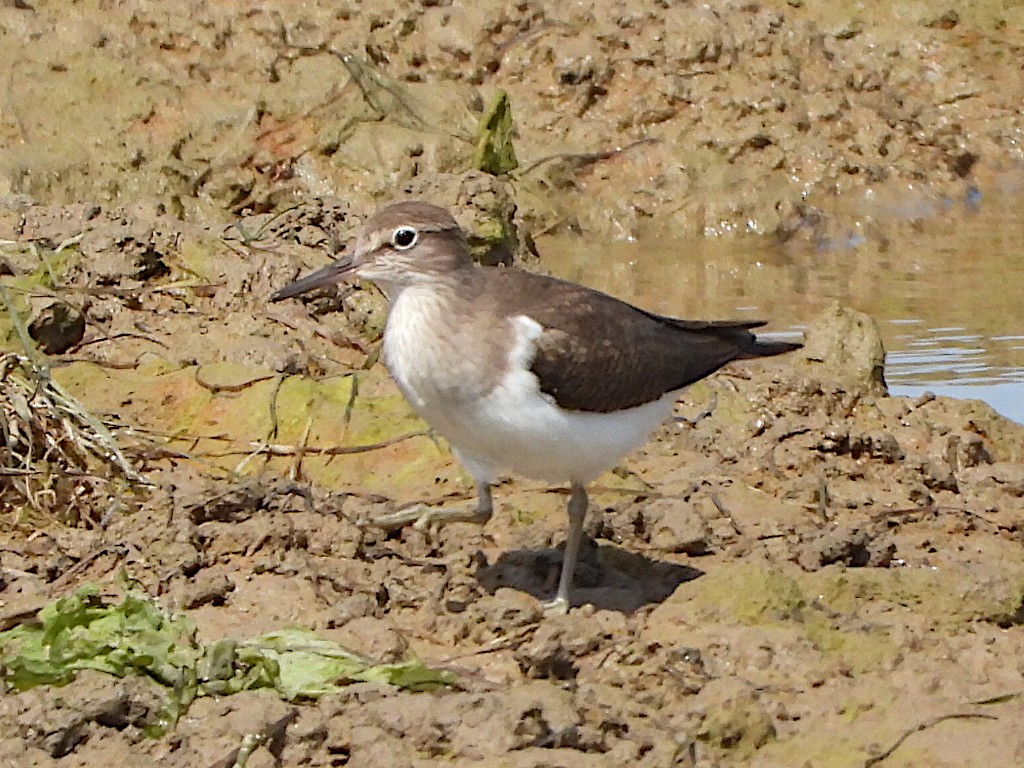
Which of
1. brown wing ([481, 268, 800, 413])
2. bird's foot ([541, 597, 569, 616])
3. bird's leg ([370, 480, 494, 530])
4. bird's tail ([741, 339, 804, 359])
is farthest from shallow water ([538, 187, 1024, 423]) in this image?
bird's foot ([541, 597, 569, 616])

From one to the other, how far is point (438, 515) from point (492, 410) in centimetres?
65

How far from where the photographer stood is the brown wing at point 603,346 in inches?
232

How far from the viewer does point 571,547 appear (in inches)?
232

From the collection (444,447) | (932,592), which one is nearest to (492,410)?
(444,447)

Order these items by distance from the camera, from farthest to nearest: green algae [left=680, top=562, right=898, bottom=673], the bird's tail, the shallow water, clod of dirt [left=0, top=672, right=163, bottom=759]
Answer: the shallow water < the bird's tail < green algae [left=680, top=562, right=898, bottom=673] < clod of dirt [left=0, top=672, right=163, bottom=759]

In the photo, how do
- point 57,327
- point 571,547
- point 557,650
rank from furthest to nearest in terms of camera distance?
point 57,327 → point 571,547 → point 557,650

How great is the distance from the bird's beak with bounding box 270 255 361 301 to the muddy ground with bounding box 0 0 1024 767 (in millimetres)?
683

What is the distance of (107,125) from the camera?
418 inches

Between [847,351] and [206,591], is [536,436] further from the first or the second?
[847,351]

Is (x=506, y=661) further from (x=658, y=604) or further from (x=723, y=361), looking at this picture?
(x=723, y=361)

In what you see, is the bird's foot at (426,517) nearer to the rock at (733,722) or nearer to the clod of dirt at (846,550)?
the clod of dirt at (846,550)

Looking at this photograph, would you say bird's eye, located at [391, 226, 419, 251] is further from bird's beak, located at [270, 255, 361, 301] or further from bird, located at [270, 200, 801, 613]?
bird's beak, located at [270, 255, 361, 301]

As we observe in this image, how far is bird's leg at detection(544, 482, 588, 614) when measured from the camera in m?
5.72

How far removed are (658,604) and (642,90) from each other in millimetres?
7314
